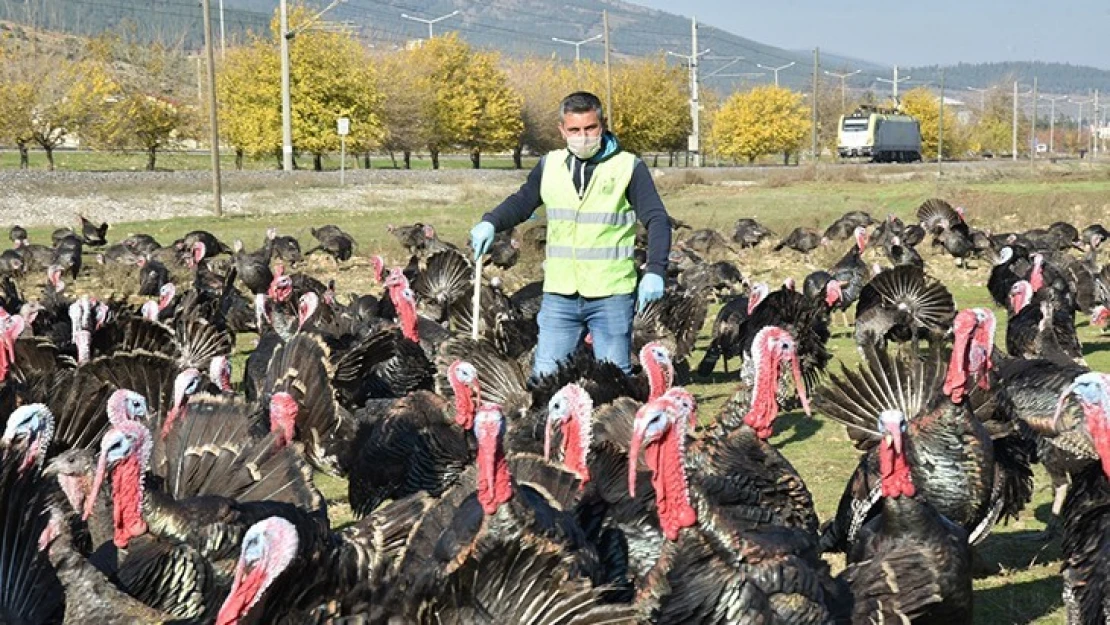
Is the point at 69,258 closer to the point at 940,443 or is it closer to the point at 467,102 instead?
the point at 940,443

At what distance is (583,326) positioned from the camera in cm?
629

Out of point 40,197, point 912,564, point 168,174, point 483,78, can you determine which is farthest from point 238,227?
point 483,78

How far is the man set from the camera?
584 centimetres

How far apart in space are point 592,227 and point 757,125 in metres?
70.3

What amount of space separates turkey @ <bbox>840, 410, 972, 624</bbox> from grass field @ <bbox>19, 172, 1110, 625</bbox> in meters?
0.81

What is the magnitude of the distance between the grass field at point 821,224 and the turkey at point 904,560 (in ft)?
2.65

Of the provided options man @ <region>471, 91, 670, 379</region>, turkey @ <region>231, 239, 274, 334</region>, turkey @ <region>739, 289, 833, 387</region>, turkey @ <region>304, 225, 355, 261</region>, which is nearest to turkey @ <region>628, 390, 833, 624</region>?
man @ <region>471, 91, 670, 379</region>

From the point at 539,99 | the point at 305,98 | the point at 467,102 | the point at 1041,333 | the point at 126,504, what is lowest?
the point at 1041,333

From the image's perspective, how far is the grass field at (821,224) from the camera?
5859 millimetres

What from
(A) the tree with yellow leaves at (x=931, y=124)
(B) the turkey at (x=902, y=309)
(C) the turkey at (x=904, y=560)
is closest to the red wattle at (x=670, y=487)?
(C) the turkey at (x=904, y=560)

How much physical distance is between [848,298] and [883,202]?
18.7 meters

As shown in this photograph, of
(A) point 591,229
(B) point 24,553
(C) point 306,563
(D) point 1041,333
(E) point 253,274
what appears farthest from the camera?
(E) point 253,274

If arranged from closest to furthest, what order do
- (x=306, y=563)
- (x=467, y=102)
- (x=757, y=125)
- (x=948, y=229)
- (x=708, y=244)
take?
(x=306, y=563), (x=948, y=229), (x=708, y=244), (x=467, y=102), (x=757, y=125)

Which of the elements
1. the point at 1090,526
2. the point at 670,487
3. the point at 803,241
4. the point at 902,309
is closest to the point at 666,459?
the point at 670,487
